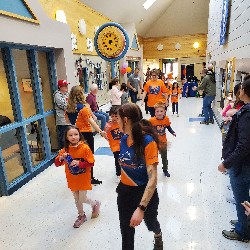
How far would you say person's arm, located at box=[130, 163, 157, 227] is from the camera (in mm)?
1885

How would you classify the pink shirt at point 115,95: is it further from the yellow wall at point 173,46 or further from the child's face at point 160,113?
the yellow wall at point 173,46

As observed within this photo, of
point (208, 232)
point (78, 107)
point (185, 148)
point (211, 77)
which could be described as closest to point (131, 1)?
point (211, 77)

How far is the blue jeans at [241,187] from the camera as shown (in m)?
2.34

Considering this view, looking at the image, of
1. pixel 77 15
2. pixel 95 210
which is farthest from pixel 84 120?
pixel 77 15

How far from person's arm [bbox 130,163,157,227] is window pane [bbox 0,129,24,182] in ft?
11.6

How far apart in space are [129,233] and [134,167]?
642 millimetres

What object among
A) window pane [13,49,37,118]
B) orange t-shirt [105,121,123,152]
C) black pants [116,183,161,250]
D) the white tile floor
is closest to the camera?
black pants [116,183,161,250]

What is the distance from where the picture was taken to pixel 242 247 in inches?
103

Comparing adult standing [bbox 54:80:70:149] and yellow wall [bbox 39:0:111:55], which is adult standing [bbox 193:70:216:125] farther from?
adult standing [bbox 54:80:70:149]

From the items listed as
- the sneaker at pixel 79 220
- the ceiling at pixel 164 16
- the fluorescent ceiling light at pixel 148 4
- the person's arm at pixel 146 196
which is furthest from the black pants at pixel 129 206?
the fluorescent ceiling light at pixel 148 4

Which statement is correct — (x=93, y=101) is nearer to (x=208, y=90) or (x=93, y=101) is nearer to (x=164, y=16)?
(x=208, y=90)

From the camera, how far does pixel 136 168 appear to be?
200 centimetres

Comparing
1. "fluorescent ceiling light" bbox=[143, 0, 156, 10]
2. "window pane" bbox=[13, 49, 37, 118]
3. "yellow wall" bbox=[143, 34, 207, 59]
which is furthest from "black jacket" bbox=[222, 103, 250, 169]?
"yellow wall" bbox=[143, 34, 207, 59]

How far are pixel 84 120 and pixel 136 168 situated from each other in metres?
2.12
